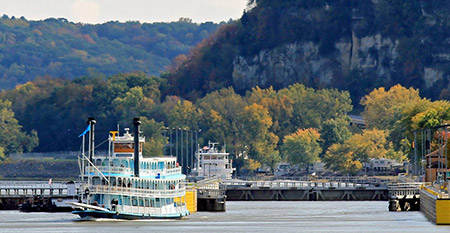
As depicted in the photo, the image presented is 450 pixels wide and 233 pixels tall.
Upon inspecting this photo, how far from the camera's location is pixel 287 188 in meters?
172

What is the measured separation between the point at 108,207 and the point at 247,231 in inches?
490

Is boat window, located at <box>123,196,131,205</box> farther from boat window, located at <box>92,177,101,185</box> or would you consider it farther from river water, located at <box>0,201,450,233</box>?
boat window, located at <box>92,177,101,185</box>

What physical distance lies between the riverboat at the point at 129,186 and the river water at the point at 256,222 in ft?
3.90

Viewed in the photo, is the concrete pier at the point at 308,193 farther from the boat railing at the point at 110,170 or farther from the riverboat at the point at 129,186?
the boat railing at the point at 110,170

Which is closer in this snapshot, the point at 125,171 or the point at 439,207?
the point at 439,207

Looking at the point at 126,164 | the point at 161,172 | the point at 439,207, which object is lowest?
the point at 439,207

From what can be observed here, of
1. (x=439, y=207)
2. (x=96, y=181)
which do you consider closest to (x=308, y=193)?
(x=96, y=181)

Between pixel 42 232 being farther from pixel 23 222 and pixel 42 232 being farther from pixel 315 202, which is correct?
pixel 315 202

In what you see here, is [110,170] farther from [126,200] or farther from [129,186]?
[126,200]

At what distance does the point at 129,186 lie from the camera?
12750 centimetres

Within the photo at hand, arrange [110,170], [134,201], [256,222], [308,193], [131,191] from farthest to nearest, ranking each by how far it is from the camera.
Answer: [308,193]
[256,222]
[134,201]
[131,191]
[110,170]

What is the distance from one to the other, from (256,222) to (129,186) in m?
12.8

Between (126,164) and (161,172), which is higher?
(126,164)

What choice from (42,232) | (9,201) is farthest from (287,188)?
(42,232)
